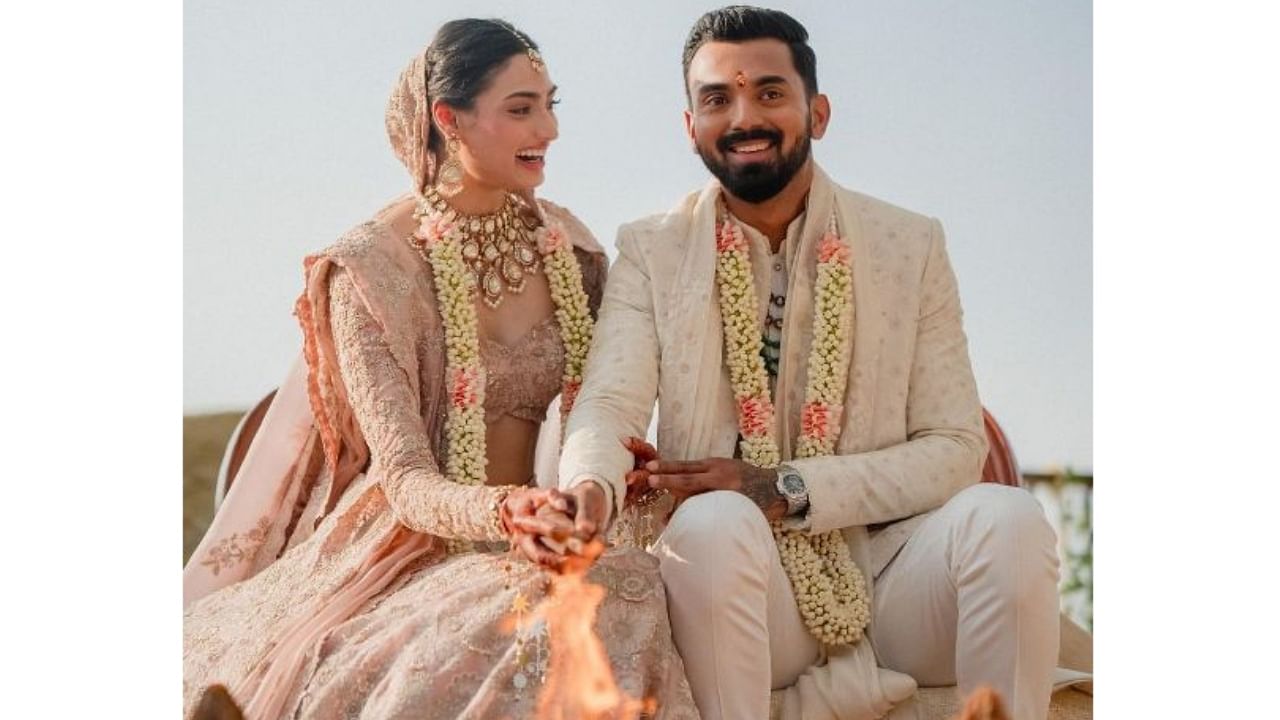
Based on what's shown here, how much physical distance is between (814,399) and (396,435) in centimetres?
82

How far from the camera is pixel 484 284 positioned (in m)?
3.47

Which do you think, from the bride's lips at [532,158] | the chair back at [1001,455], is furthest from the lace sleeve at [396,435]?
the chair back at [1001,455]

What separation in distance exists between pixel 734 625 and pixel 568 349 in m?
0.77

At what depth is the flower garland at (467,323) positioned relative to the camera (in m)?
3.37

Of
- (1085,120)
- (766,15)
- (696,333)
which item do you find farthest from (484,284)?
(1085,120)

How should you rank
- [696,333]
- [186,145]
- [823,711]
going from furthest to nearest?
[186,145] → [696,333] → [823,711]

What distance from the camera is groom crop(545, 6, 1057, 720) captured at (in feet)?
10.0

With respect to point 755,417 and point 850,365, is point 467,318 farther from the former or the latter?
point 850,365

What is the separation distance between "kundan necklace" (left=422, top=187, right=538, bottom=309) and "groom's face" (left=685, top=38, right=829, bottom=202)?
42cm

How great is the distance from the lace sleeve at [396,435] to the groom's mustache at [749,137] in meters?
0.79

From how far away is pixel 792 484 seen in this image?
3.25 meters

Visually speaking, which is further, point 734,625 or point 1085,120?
point 1085,120

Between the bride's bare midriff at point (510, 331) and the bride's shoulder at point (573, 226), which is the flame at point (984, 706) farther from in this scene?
the bride's shoulder at point (573, 226)
